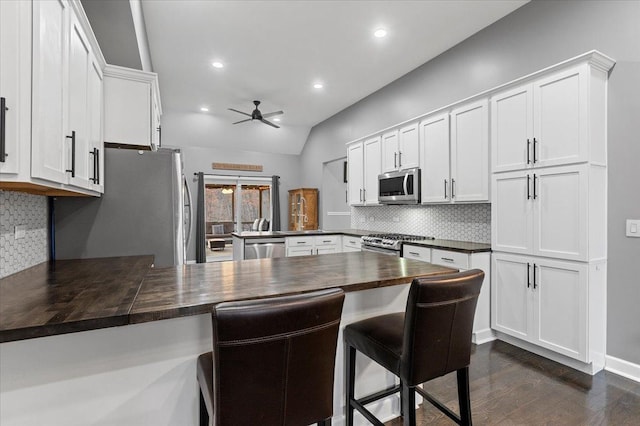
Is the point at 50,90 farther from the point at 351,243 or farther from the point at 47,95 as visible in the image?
the point at 351,243

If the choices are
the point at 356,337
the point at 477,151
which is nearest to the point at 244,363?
the point at 356,337

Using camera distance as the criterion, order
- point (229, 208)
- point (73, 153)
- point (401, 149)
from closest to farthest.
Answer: point (73, 153)
point (401, 149)
point (229, 208)

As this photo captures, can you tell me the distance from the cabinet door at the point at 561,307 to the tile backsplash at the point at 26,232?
371 centimetres

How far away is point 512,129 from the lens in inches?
117

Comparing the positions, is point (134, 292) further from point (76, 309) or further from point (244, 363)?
point (244, 363)

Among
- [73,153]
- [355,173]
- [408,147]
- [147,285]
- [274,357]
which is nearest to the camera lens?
[274,357]

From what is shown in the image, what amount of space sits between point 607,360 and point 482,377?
1051 mm

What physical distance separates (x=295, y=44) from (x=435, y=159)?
220cm

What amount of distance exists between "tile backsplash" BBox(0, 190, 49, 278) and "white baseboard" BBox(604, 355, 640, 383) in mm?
4143

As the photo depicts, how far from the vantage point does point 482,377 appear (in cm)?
244

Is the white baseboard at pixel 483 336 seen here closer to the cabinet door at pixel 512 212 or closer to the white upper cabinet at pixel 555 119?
the cabinet door at pixel 512 212

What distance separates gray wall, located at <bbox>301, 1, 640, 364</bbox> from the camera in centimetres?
244

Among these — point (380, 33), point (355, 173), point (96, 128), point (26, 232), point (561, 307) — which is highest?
point (380, 33)

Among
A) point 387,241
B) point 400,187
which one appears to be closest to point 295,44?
point 400,187
